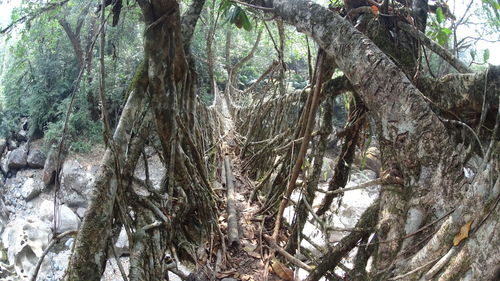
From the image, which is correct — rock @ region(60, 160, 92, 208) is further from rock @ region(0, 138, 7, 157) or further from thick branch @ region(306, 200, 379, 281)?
thick branch @ region(306, 200, 379, 281)

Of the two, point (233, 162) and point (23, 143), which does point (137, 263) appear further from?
point (23, 143)

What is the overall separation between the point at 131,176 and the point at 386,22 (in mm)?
1166

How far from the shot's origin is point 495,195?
2.41 feet

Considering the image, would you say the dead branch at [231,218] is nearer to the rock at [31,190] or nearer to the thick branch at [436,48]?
the thick branch at [436,48]

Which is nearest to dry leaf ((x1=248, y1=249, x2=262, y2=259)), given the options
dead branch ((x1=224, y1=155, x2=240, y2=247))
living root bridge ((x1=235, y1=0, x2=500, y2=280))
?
dead branch ((x1=224, y1=155, x2=240, y2=247))

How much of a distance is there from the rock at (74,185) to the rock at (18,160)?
1.31 meters

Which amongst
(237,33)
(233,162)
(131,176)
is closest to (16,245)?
(233,162)

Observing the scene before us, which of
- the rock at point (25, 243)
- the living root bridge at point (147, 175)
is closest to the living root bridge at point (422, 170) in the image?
the living root bridge at point (147, 175)

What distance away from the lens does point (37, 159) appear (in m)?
8.12

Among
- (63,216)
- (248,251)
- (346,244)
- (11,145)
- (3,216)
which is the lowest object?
(3,216)

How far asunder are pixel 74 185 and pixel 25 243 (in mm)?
2178

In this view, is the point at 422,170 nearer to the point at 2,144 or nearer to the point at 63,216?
the point at 63,216

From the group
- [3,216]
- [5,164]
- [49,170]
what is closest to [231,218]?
[3,216]

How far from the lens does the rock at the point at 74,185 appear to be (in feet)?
23.3
